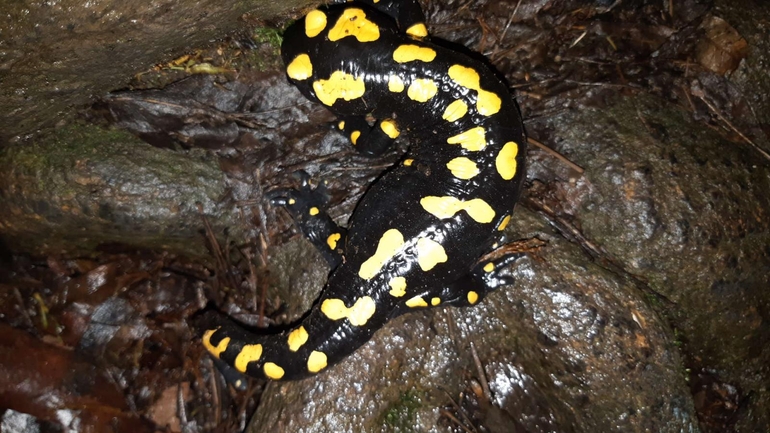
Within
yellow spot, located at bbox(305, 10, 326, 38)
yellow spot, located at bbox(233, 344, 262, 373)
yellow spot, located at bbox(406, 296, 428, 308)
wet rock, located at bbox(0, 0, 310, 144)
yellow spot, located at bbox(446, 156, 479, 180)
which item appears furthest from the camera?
yellow spot, located at bbox(233, 344, 262, 373)

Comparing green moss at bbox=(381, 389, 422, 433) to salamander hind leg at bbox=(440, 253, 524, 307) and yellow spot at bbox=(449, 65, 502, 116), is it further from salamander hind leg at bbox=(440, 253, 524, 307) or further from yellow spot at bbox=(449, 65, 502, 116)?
yellow spot at bbox=(449, 65, 502, 116)

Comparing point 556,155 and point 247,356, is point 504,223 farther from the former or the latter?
point 247,356

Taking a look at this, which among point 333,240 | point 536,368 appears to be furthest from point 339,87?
point 536,368

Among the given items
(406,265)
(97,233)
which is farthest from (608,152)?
(97,233)

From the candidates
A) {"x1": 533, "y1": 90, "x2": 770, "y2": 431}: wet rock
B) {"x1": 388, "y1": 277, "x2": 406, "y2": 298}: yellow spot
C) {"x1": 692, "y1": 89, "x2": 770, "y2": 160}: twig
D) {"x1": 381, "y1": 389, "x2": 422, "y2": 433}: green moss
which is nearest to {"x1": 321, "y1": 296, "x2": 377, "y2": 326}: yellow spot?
{"x1": 388, "y1": 277, "x2": 406, "y2": 298}: yellow spot

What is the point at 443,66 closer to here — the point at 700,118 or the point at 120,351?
the point at 700,118

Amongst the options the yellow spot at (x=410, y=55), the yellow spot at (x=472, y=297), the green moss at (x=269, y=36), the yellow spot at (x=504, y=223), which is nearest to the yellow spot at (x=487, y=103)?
the yellow spot at (x=410, y=55)

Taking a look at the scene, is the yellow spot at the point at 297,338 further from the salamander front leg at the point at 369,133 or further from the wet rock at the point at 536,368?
the salamander front leg at the point at 369,133
